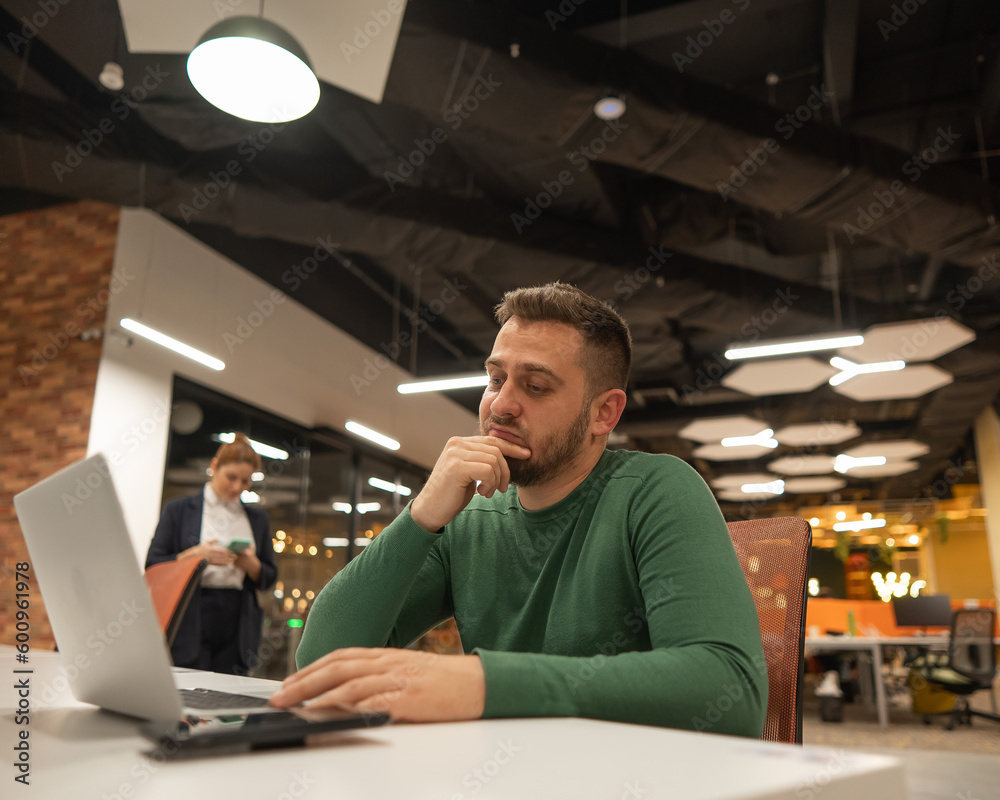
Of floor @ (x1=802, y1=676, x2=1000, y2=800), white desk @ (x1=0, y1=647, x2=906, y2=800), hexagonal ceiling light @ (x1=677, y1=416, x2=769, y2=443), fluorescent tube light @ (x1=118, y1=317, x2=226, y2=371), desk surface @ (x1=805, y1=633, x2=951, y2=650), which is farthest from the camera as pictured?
hexagonal ceiling light @ (x1=677, y1=416, x2=769, y2=443)

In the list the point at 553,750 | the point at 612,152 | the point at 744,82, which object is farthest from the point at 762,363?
the point at 553,750

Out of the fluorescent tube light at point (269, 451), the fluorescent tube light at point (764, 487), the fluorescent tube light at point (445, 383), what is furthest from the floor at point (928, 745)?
the fluorescent tube light at point (269, 451)

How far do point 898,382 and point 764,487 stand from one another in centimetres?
557

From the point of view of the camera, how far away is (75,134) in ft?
12.9

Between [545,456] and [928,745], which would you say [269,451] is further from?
[545,456]

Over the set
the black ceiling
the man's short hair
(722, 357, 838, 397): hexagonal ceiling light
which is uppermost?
the black ceiling

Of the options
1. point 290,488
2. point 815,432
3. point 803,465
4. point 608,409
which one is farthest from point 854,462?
point 608,409

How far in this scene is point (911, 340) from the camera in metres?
6.62

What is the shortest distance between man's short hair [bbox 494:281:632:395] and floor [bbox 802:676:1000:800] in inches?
75.6

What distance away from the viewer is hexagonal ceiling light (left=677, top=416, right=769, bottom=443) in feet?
31.2

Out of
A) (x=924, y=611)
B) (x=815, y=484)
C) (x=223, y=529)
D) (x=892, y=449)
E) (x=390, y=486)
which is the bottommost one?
(x=924, y=611)

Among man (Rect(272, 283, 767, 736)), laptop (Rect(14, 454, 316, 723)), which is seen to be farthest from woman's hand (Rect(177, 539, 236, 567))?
laptop (Rect(14, 454, 316, 723))

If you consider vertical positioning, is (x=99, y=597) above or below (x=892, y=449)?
below

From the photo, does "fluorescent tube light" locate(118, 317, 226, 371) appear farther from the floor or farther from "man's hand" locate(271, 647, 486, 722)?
"man's hand" locate(271, 647, 486, 722)
